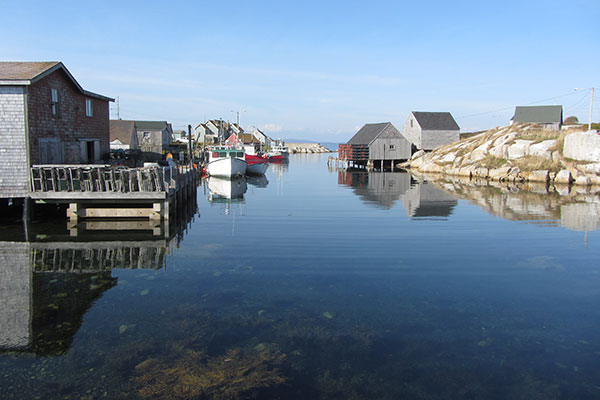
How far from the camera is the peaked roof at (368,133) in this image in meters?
68.5

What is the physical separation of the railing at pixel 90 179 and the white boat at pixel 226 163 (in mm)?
26061

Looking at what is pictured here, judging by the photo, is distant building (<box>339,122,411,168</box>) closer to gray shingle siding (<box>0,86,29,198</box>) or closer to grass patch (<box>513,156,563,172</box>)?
grass patch (<box>513,156,563,172</box>)

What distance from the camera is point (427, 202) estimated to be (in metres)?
29.8

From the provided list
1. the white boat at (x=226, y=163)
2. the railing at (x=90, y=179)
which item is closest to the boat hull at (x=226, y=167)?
the white boat at (x=226, y=163)

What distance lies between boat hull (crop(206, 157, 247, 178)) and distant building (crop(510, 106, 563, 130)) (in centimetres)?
5068

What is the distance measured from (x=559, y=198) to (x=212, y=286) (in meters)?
29.0

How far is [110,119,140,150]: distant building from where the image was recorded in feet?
183

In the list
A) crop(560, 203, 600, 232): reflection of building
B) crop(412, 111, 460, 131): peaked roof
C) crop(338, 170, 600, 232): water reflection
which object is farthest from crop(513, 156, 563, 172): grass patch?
crop(412, 111, 460, 131): peaked roof

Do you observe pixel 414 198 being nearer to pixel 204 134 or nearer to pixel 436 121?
pixel 436 121

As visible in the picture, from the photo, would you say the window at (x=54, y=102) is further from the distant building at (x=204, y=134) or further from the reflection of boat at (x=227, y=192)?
the distant building at (x=204, y=134)

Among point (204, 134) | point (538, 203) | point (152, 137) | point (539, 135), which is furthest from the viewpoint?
point (204, 134)

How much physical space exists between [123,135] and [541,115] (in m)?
64.0

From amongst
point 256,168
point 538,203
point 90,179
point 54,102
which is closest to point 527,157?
point 538,203

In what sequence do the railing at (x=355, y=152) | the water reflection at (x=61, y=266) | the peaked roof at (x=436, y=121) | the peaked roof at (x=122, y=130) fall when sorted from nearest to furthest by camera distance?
the water reflection at (x=61, y=266) → the peaked roof at (x=122, y=130) → the railing at (x=355, y=152) → the peaked roof at (x=436, y=121)
